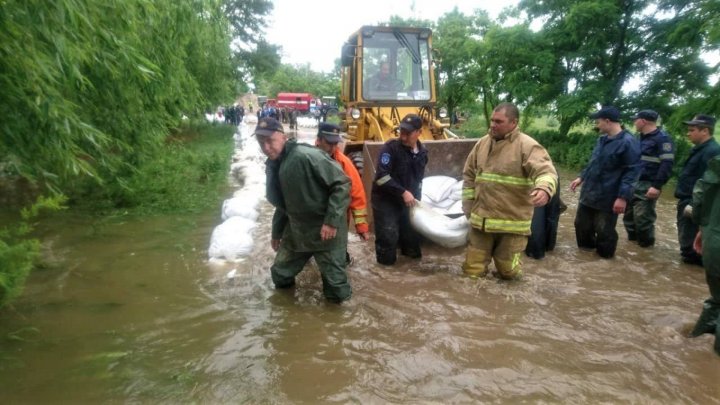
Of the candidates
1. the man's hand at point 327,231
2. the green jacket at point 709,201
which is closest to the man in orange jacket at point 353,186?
the man's hand at point 327,231

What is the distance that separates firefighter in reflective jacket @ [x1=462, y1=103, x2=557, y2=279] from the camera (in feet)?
12.4

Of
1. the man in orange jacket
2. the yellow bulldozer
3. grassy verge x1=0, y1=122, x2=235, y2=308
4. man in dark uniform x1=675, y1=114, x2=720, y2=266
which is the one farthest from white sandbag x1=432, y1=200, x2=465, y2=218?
grassy verge x1=0, y1=122, x2=235, y2=308

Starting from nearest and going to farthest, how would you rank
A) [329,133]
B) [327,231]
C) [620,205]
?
[327,231] < [329,133] < [620,205]

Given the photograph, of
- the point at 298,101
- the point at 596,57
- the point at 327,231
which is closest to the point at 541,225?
the point at 327,231

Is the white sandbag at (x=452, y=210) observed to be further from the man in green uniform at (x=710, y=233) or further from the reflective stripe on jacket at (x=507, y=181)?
the man in green uniform at (x=710, y=233)

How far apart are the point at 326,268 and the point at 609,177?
115 inches

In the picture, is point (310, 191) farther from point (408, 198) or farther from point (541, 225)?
point (541, 225)

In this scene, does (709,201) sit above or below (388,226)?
above

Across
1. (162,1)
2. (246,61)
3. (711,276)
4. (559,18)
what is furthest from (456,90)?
(711,276)

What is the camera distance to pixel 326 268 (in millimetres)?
3732

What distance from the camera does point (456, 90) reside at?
2378 centimetres

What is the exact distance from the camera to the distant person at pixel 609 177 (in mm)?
4633

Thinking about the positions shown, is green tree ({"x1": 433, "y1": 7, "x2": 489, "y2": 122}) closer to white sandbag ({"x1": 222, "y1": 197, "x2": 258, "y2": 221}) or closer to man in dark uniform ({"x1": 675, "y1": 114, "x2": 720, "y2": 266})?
white sandbag ({"x1": 222, "y1": 197, "x2": 258, "y2": 221})

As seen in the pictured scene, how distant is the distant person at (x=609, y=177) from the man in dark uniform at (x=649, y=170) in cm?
44
